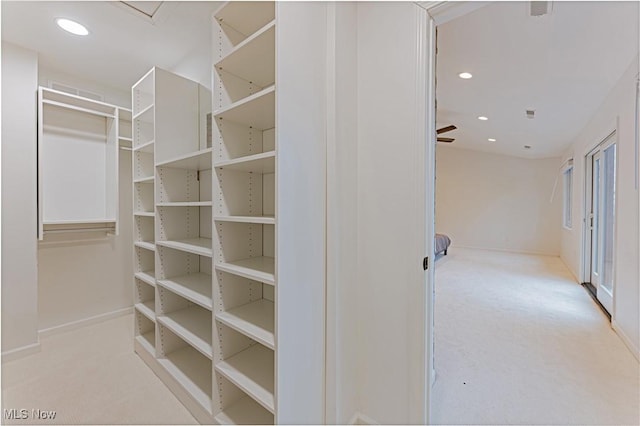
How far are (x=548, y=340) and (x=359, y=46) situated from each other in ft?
9.76

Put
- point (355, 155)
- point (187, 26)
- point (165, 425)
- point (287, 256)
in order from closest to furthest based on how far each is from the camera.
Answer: point (287, 256) → point (355, 155) → point (165, 425) → point (187, 26)

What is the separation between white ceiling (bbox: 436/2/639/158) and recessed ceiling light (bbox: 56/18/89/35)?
9.00 ft

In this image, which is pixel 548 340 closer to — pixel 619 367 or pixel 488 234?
pixel 619 367

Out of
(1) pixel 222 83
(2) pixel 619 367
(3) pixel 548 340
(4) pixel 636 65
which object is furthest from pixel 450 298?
(1) pixel 222 83

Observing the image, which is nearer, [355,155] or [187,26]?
[355,155]

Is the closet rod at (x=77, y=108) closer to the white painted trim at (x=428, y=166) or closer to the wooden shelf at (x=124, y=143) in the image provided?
the wooden shelf at (x=124, y=143)

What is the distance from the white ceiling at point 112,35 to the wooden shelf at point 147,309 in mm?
2102

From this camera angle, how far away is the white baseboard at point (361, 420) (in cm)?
149

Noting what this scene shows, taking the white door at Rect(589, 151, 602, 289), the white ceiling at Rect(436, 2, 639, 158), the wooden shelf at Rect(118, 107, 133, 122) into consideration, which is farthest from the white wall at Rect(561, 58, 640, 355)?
the wooden shelf at Rect(118, 107, 133, 122)

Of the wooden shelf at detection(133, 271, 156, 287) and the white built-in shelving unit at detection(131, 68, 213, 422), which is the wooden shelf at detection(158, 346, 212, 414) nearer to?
the white built-in shelving unit at detection(131, 68, 213, 422)

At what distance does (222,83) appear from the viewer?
1.58 m

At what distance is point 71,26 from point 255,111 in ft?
5.85

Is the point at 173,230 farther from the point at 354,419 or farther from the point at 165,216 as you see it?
the point at 354,419

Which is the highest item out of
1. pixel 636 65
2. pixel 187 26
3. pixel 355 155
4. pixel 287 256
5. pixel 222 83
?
pixel 187 26
